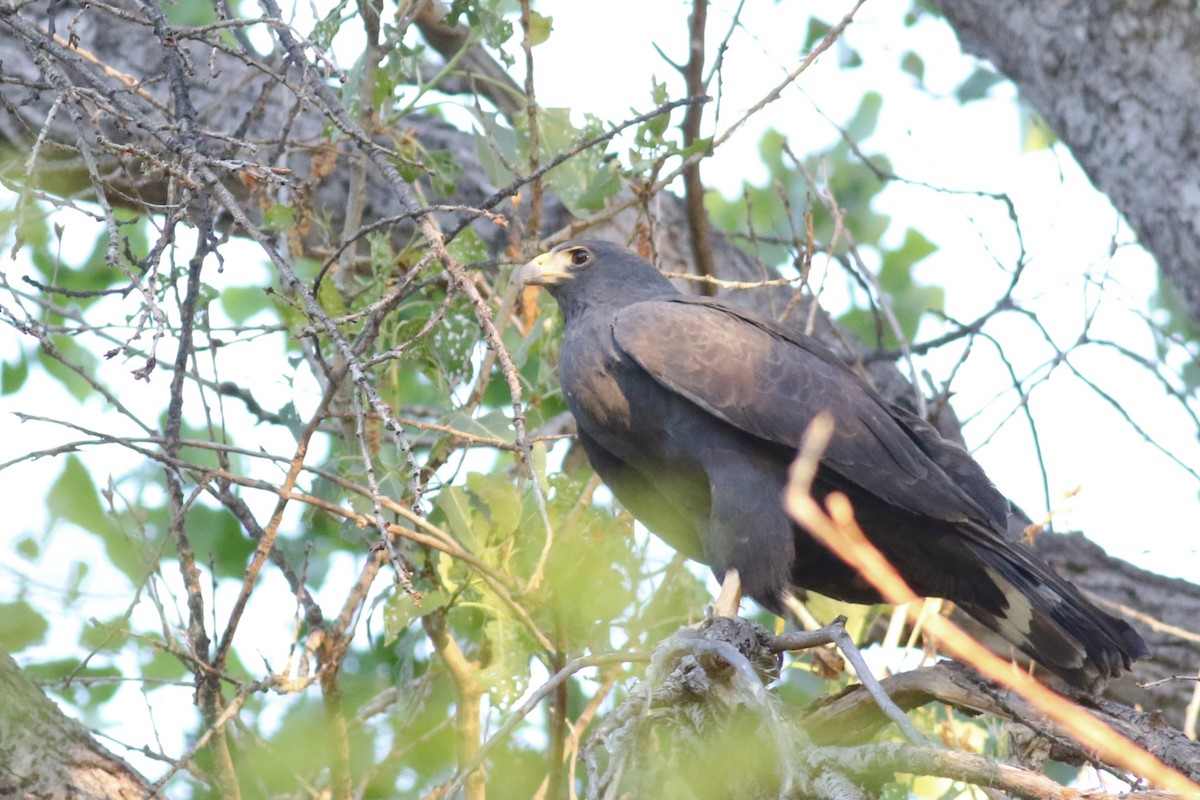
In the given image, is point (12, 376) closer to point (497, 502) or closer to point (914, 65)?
point (497, 502)

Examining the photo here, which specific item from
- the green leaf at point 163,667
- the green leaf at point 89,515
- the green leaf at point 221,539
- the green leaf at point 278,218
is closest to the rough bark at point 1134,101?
the green leaf at point 278,218

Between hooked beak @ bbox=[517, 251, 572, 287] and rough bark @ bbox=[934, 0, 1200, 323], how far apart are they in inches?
92.6

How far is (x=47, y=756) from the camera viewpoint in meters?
2.74

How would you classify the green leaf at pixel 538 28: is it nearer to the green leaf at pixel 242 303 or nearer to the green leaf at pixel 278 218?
the green leaf at pixel 278 218

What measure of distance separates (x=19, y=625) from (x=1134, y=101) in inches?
175

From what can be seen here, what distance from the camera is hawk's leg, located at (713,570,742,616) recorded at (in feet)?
12.6

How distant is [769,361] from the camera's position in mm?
4121

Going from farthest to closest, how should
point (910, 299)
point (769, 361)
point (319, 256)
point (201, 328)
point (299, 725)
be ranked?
point (910, 299) < point (319, 256) < point (769, 361) < point (201, 328) < point (299, 725)

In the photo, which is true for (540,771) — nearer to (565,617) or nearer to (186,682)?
(565,617)

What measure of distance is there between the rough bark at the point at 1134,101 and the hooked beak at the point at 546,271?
235 centimetres

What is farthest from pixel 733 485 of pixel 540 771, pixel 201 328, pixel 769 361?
pixel 201 328

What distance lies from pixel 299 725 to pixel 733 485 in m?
1.46

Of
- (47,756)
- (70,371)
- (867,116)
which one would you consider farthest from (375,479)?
(867,116)

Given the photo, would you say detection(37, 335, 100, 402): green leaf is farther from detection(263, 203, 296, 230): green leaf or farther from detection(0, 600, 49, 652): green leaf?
detection(0, 600, 49, 652): green leaf
